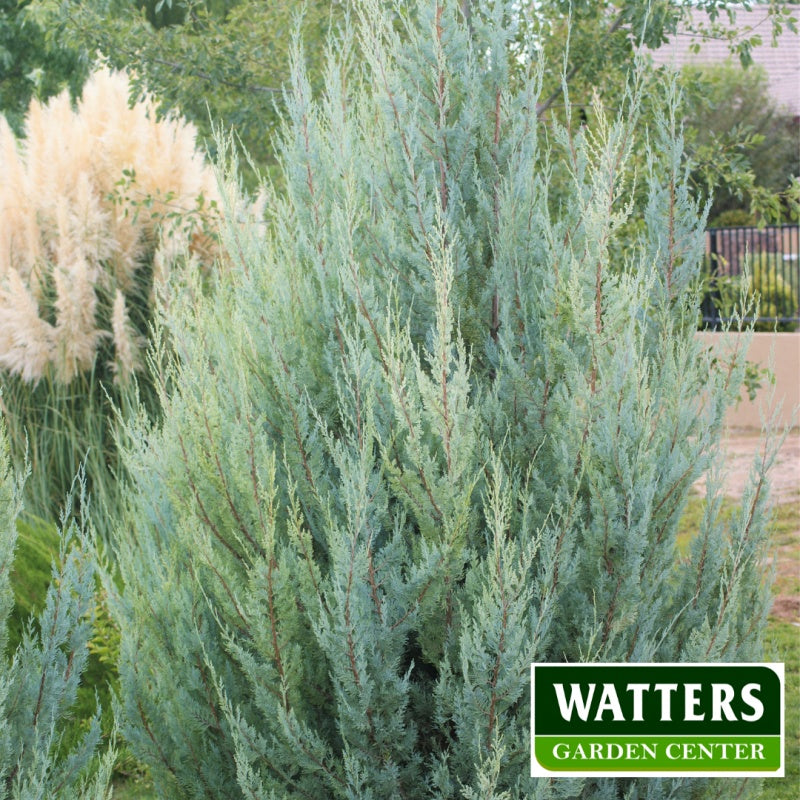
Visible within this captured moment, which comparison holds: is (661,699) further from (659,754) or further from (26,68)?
(26,68)

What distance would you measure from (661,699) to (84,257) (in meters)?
4.90

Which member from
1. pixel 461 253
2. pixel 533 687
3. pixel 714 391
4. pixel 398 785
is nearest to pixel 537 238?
pixel 461 253

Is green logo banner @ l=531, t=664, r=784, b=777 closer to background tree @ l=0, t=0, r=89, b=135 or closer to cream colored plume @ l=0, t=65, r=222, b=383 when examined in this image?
cream colored plume @ l=0, t=65, r=222, b=383

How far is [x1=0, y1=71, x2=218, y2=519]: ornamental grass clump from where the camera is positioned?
233 inches

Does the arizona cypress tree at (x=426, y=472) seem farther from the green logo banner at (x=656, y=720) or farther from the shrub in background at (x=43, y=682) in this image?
the shrub in background at (x=43, y=682)

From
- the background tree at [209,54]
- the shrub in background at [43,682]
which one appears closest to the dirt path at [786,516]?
the shrub in background at [43,682]

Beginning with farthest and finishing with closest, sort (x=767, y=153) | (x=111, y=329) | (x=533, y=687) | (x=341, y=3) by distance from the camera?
(x=767, y=153)
(x=111, y=329)
(x=341, y=3)
(x=533, y=687)

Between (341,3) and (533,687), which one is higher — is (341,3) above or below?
above

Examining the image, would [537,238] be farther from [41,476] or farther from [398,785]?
[41,476]

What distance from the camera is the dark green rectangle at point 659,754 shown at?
222 cm

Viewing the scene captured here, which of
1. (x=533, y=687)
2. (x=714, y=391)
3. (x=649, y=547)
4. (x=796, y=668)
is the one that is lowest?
(x=796, y=668)

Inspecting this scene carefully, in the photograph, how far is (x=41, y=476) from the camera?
19.4 feet

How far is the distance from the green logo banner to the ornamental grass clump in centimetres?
396

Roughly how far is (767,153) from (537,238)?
27029 mm
